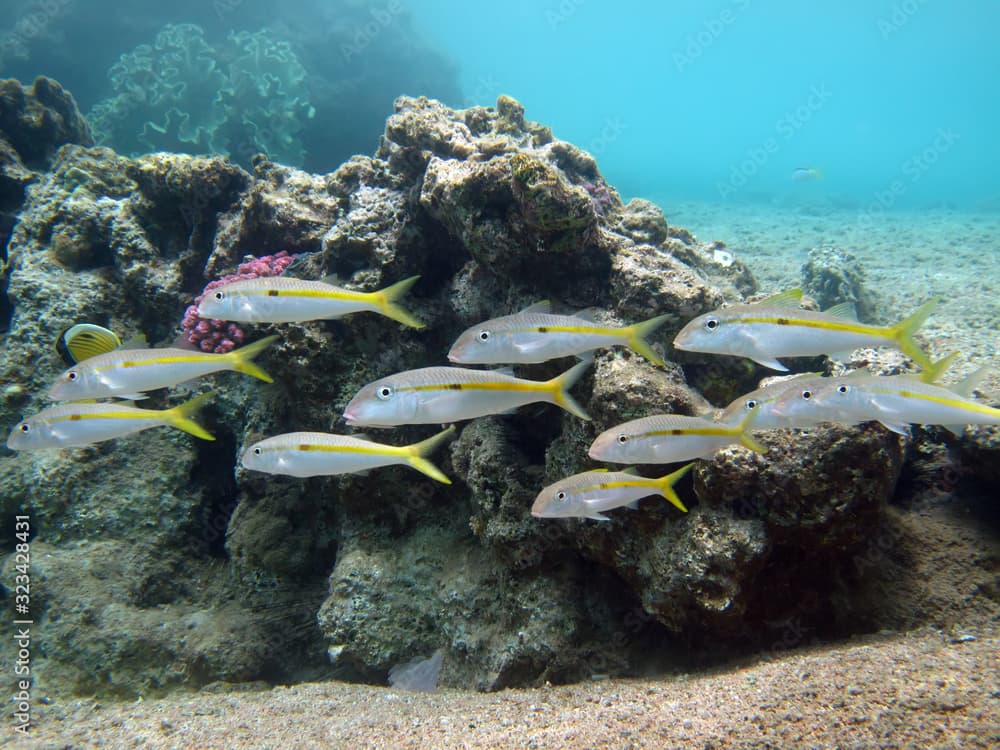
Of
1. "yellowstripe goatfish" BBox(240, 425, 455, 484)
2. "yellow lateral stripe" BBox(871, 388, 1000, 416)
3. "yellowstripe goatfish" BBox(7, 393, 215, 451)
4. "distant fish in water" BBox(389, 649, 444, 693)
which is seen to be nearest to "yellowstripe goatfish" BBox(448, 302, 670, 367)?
"yellowstripe goatfish" BBox(240, 425, 455, 484)

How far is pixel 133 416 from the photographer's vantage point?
3508 mm

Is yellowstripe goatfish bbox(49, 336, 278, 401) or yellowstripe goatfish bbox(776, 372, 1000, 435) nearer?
yellowstripe goatfish bbox(776, 372, 1000, 435)

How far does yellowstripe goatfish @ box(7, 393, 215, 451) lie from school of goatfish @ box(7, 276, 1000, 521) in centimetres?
2

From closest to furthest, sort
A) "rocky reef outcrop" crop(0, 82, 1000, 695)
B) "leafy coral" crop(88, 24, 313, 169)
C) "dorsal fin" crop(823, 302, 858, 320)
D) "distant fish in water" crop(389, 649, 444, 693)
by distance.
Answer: "dorsal fin" crop(823, 302, 858, 320), "rocky reef outcrop" crop(0, 82, 1000, 695), "distant fish in water" crop(389, 649, 444, 693), "leafy coral" crop(88, 24, 313, 169)

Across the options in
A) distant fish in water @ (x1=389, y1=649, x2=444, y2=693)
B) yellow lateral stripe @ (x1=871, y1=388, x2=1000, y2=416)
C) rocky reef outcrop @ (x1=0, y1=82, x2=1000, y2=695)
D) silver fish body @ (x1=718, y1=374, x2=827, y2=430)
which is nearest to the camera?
yellow lateral stripe @ (x1=871, y1=388, x2=1000, y2=416)

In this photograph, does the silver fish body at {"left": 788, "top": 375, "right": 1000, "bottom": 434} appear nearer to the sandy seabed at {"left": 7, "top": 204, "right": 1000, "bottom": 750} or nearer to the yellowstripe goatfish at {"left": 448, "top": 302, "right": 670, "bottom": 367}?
the yellowstripe goatfish at {"left": 448, "top": 302, "right": 670, "bottom": 367}

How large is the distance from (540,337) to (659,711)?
2.23 m

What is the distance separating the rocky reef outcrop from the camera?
3344mm

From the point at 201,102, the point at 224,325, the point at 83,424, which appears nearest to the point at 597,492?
the point at 83,424

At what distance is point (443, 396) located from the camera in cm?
295

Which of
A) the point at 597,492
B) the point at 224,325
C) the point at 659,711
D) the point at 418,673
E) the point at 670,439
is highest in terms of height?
the point at 224,325

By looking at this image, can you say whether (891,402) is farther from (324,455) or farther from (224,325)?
(224,325)

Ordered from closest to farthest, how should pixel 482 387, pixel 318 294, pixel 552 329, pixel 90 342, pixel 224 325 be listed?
1. pixel 482 387
2. pixel 552 329
3. pixel 318 294
4. pixel 90 342
5. pixel 224 325

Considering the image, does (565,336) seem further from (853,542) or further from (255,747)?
(255,747)
